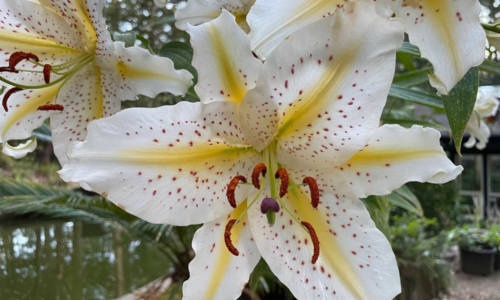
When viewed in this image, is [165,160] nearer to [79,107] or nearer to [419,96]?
[79,107]

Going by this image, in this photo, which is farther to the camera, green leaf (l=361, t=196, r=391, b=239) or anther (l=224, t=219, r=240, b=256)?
green leaf (l=361, t=196, r=391, b=239)

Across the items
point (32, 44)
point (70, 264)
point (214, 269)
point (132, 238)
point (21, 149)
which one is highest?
point (32, 44)

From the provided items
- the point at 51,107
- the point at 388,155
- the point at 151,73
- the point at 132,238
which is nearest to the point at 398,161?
the point at 388,155

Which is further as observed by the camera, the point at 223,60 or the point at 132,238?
the point at 132,238

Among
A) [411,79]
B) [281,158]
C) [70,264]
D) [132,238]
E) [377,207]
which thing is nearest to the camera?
[281,158]

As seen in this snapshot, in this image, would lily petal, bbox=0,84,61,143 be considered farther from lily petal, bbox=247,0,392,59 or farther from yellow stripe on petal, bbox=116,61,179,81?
lily petal, bbox=247,0,392,59

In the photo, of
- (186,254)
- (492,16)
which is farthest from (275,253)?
(492,16)

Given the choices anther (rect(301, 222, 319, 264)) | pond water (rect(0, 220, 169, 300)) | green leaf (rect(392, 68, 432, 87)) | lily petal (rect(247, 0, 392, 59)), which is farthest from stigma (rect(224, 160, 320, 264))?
pond water (rect(0, 220, 169, 300))

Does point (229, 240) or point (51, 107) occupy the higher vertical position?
point (51, 107)
